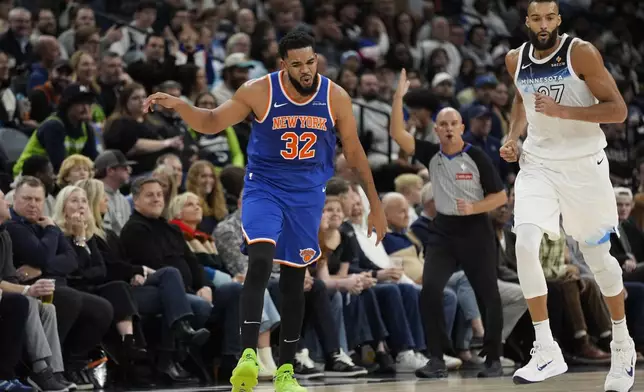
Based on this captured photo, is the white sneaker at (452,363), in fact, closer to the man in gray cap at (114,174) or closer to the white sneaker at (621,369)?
the man in gray cap at (114,174)

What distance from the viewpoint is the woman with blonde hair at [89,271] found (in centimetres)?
829

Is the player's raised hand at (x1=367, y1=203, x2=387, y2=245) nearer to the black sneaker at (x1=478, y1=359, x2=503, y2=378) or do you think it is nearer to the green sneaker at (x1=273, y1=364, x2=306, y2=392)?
the green sneaker at (x1=273, y1=364, x2=306, y2=392)

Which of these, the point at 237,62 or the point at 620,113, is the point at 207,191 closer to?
the point at 237,62

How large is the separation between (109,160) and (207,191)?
87 cm

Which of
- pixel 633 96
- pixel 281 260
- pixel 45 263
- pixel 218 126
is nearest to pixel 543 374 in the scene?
pixel 281 260

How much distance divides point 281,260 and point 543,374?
1560 millimetres

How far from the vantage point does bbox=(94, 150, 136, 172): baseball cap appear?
380 inches

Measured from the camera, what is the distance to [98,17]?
14.8 meters

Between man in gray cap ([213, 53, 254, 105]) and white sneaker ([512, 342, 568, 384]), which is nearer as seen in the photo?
white sneaker ([512, 342, 568, 384])

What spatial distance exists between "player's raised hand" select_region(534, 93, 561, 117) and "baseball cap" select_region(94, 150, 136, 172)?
4.40 m

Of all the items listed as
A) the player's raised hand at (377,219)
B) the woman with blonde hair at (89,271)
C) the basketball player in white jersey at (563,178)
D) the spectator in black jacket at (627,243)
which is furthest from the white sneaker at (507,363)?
the player's raised hand at (377,219)

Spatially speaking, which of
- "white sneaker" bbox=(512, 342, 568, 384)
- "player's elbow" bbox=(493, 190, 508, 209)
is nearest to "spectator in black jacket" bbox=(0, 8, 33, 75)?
"player's elbow" bbox=(493, 190, 508, 209)

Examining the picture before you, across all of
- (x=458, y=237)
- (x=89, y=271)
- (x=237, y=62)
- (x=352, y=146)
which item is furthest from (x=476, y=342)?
(x=237, y=62)

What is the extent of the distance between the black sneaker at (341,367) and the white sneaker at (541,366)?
275 cm
